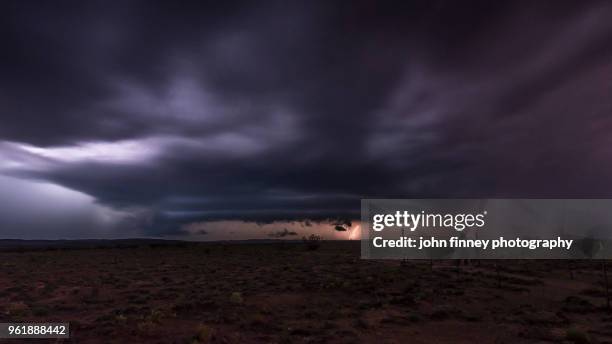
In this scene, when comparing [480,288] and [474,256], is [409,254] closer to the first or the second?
[474,256]

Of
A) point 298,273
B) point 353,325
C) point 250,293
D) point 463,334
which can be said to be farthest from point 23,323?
point 298,273

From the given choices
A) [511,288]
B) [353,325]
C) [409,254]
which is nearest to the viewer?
[353,325]

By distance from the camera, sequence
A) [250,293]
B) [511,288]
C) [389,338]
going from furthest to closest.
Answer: [511,288] < [250,293] < [389,338]

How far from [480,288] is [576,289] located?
944cm

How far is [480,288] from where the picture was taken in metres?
34.0

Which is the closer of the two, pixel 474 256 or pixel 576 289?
pixel 576 289

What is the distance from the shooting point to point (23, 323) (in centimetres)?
2044

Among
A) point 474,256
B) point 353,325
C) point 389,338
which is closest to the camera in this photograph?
point 389,338

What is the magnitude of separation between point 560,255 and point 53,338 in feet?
269

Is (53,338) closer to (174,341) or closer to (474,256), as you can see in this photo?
(174,341)

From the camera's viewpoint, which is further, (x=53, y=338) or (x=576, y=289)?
(x=576, y=289)

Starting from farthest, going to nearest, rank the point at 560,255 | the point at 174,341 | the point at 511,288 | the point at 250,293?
1. the point at 560,255
2. the point at 511,288
3. the point at 250,293
4. the point at 174,341

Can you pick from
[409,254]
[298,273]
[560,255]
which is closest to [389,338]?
[298,273]

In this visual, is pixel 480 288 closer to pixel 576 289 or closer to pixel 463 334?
pixel 576 289
